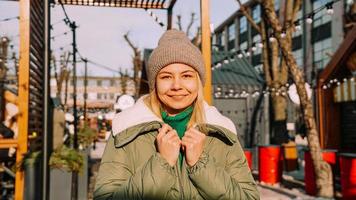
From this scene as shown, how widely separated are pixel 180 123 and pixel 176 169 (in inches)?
9.5

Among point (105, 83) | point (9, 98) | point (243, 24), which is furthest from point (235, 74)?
point (105, 83)

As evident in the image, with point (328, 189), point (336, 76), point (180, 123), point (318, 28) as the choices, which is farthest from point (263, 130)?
point (318, 28)

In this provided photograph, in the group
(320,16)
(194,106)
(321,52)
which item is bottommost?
(194,106)

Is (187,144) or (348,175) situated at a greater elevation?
(187,144)

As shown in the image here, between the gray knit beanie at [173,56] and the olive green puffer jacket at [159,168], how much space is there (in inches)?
7.3

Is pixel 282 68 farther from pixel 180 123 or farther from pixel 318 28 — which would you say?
pixel 318 28

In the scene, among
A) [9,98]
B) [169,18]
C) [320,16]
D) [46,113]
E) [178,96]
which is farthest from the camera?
[320,16]

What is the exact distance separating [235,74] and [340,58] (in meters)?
3.74

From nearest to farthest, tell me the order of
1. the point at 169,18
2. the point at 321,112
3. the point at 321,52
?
the point at 169,18 → the point at 321,112 → the point at 321,52

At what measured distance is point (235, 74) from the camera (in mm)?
13578

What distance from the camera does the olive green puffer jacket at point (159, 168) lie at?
1.44 meters

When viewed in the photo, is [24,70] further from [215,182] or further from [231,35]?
[231,35]

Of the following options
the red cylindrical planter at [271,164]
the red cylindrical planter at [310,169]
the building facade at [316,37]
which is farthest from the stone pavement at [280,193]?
the building facade at [316,37]

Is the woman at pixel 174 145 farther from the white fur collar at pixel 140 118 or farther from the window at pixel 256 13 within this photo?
the window at pixel 256 13
